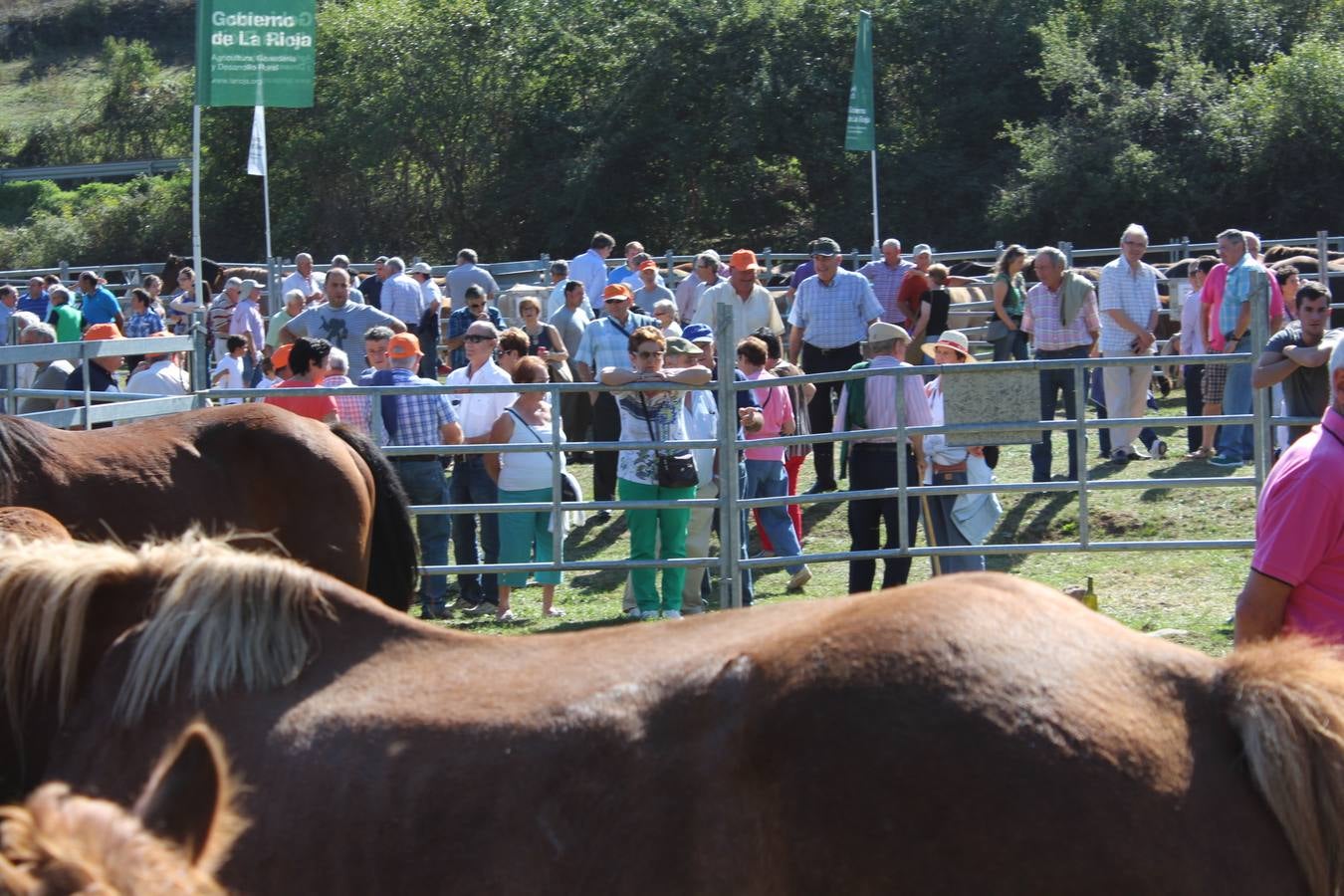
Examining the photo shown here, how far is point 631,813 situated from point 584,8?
34.2 m

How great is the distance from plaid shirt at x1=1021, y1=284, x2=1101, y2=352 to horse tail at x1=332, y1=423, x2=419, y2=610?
684cm

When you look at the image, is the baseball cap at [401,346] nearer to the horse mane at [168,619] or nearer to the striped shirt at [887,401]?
the striped shirt at [887,401]

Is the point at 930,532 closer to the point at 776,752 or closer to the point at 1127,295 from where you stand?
the point at 1127,295

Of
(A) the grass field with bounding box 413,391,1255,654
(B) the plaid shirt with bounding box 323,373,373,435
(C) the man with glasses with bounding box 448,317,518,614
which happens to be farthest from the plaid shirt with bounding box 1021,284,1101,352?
(B) the plaid shirt with bounding box 323,373,373,435

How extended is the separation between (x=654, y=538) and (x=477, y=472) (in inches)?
50.9

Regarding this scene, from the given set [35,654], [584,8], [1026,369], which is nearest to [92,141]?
[584,8]

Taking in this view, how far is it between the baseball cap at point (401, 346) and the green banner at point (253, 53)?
699 cm

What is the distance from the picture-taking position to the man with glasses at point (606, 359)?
10.5 m

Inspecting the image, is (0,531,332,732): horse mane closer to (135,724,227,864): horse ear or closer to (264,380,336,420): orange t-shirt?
(135,724,227,864): horse ear

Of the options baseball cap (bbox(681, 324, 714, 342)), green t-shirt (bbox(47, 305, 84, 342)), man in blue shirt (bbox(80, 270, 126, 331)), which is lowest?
baseball cap (bbox(681, 324, 714, 342))

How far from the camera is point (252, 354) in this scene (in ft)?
47.3

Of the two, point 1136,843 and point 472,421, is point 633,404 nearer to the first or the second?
point 472,421

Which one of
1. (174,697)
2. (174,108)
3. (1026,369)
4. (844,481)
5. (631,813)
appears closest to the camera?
(631,813)

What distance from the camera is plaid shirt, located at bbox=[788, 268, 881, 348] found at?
38.8 ft
